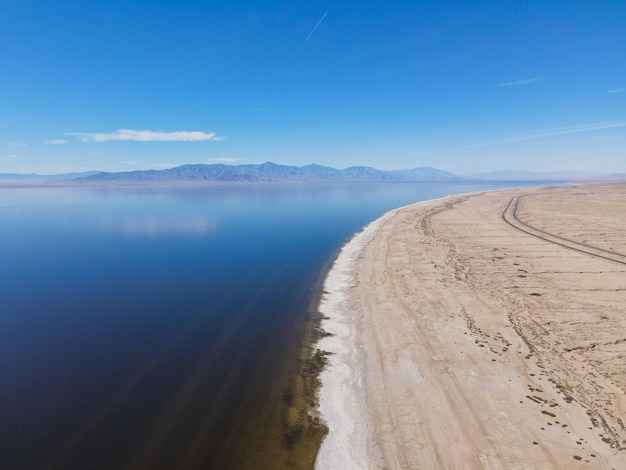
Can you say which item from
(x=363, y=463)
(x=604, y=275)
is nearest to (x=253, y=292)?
(x=363, y=463)

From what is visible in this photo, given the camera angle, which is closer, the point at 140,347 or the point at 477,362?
the point at 477,362

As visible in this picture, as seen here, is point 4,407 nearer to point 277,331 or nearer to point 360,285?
point 277,331

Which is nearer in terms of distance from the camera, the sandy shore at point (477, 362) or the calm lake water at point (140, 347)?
the sandy shore at point (477, 362)

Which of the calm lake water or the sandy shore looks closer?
the sandy shore
